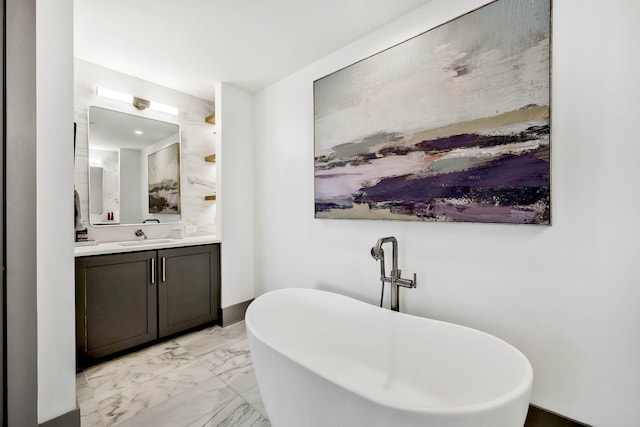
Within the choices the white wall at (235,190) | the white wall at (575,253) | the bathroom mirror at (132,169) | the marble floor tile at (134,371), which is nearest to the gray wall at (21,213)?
the marble floor tile at (134,371)

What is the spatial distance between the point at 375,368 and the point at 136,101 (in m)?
3.07

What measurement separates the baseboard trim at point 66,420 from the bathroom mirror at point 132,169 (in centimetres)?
158

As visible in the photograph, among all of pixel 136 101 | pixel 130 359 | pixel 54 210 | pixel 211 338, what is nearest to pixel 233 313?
pixel 211 338

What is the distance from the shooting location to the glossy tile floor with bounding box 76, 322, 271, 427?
153 cm

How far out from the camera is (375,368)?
164cm

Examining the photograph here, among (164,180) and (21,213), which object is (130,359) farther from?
(164,180)

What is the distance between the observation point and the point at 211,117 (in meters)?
3.05

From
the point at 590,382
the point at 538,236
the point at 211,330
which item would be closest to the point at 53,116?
the point at 211,330

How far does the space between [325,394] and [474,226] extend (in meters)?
1.20

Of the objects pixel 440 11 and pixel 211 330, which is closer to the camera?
pixel 440 11

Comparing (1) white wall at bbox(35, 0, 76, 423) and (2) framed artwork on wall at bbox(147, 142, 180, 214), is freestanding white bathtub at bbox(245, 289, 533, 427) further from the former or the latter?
(2) framed artwork on wall at bbox(147, 142, 180, 214)

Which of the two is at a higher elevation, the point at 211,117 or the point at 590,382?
the point at 211,117

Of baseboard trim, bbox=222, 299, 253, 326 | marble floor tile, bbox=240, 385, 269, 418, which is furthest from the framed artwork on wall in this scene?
marble floor tile, bbox=240, 385, 269, 418

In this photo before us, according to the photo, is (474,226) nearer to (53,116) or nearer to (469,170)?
(469,170)
